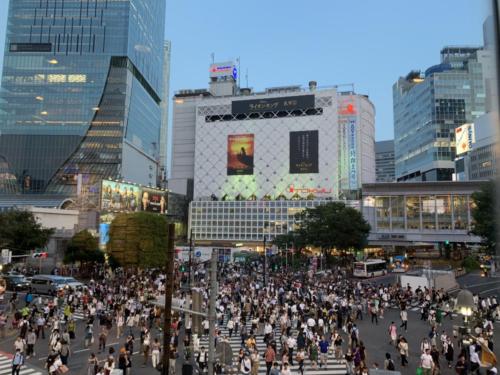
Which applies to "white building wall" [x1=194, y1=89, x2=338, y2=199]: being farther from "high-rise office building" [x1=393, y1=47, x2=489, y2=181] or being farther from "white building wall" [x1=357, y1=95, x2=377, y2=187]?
"high-rise office building" [x1=393, y1=47, x2=489, y2=181]

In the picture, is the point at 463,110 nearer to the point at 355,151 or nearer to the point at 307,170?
the point at 355,151

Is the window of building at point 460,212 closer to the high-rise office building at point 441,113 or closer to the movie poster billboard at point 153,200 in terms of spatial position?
the high-rise office building at point 441,113

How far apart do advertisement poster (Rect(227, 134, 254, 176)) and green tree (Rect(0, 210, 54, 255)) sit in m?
53.8

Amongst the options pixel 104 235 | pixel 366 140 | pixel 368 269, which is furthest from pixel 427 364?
pixel 366 140

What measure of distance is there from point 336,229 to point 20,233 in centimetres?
4005

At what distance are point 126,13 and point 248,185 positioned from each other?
A: 56.2 metres

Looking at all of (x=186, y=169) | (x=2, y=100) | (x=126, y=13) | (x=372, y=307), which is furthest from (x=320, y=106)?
(x=2, y=100)

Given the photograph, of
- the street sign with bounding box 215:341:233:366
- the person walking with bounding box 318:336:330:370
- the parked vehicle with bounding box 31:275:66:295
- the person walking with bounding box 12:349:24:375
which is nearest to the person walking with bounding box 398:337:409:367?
the person walking with bounding box 318:336:330:370

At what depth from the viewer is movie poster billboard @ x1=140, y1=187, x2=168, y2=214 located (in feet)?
230

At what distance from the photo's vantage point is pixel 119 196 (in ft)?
208

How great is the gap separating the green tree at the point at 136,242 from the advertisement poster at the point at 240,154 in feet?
162

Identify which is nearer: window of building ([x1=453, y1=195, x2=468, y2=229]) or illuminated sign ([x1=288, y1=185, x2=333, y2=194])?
window of building ([x1=453, y1=195, x2=468, y2=229])

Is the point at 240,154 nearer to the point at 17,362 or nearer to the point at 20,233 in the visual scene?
the point at 20,233

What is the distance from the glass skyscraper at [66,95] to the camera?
97.9m
